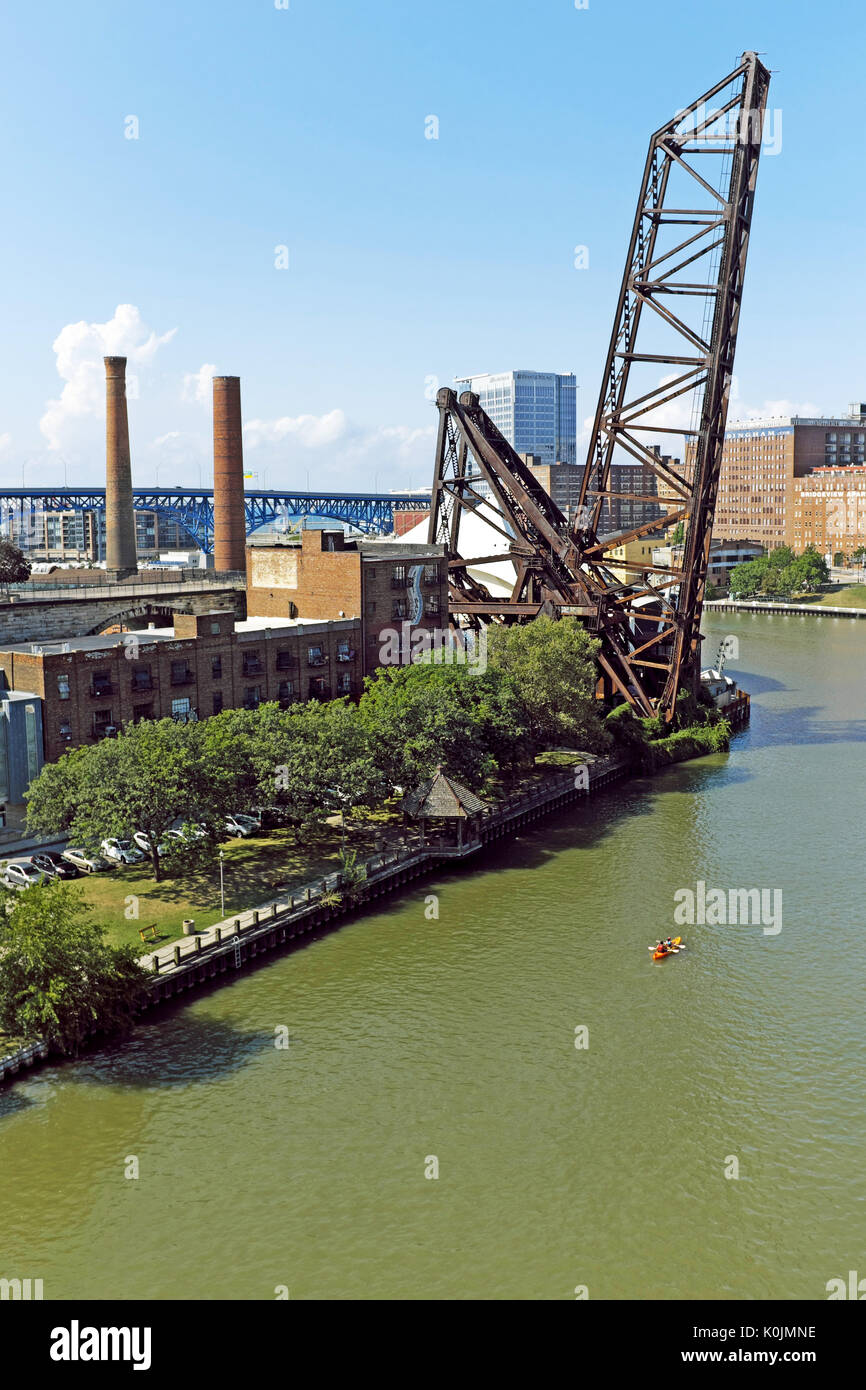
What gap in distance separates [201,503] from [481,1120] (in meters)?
145

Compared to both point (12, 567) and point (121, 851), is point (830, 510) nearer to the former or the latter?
point (12, 567)

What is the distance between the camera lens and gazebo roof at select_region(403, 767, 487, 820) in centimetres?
4122

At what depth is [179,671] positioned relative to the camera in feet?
153

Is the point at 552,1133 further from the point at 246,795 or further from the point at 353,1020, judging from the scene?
the point at 246,795

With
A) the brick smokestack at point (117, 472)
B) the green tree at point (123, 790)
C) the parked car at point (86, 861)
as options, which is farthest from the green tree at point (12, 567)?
the green tree at point (123, 790)

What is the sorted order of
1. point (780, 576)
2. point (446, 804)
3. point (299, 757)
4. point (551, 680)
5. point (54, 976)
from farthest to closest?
point (780, 576), point (551, 680), point (446, 804), point (299, 757), point (54, 976)

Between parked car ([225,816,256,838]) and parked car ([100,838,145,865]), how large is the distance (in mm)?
3698

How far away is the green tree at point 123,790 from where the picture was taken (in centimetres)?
3444

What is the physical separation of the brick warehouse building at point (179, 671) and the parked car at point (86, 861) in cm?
557

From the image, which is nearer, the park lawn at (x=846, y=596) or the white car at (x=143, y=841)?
the white car at (x=143, y=841)

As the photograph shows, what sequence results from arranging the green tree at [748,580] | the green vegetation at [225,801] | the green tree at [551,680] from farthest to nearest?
the green tree at [748,580], the green tree at [551,680], the green vegetation at [225,801]

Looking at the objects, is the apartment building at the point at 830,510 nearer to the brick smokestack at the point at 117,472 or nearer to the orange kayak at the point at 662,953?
the brick smokestack at the point at 117,472

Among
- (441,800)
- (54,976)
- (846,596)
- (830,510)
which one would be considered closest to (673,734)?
(441,800)

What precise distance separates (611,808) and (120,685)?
21156 millimetres
